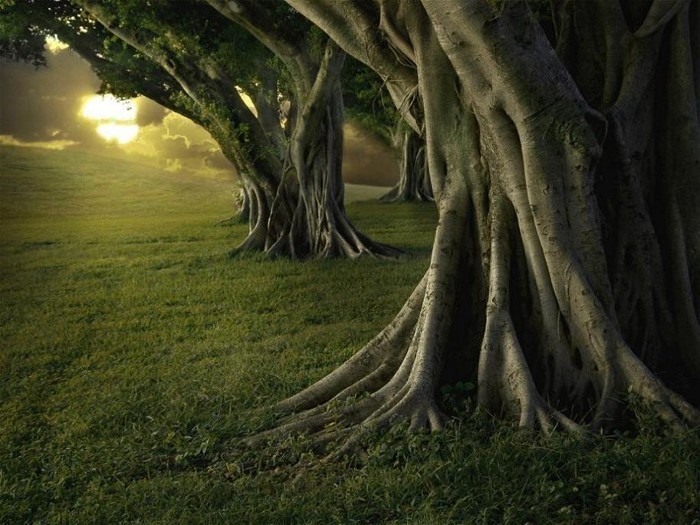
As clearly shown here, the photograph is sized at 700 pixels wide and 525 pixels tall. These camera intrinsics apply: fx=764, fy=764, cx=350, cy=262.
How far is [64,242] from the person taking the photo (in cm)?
2077

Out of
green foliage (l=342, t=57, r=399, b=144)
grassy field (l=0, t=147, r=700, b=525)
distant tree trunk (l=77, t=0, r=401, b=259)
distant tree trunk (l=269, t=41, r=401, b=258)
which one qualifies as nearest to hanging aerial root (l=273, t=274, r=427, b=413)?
grassy field (l=0, t=147, r=700, b=525)

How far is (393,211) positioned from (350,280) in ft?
52.5

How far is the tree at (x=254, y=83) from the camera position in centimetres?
1323

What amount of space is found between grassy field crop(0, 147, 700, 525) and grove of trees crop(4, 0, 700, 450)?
0.44m

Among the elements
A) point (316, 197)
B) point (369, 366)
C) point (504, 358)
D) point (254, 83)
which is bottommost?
point (369, 366)

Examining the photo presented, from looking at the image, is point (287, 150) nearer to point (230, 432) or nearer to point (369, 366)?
point (369, 366)

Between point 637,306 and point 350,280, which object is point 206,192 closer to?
point 350,280

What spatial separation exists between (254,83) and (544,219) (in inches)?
537

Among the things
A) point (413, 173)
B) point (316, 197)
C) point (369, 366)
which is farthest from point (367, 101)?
point (369, 366)

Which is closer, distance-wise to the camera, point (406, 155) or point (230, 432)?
point (230, 432)

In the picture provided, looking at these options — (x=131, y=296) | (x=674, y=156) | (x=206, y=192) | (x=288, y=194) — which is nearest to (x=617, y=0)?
(x=674, y=156)

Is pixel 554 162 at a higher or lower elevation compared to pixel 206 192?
higher

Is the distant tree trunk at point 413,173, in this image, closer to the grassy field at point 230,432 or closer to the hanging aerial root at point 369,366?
the grassy field at point 230,432

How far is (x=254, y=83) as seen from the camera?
17.8 m
